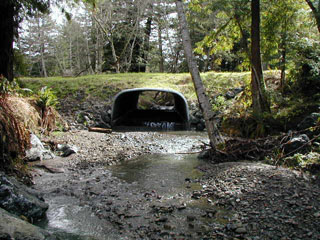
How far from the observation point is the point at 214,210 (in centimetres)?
386

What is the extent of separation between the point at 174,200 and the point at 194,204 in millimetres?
370

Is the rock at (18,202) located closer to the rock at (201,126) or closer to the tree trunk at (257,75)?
the tree trunk at (257,75)

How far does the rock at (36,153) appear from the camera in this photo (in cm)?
666

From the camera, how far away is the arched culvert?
13984mm

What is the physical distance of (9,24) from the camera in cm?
755

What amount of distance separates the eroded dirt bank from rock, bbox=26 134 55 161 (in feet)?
2.96

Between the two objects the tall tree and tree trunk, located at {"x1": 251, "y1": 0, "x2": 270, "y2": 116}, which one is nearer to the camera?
the tall tree

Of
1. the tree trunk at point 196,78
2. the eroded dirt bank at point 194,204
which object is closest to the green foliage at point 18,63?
the eroded dirt bank at point 194,204

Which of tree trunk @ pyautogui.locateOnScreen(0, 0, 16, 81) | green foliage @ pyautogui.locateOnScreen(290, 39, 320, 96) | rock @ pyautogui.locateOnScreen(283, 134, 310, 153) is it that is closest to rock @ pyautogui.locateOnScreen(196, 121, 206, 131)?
green foliage @ pyautogui.locateOnScreen(290, 39, 320, 96)

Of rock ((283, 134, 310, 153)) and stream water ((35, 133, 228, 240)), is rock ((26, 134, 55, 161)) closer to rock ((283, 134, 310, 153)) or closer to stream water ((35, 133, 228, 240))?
stream water ((35, 133, 228, 240))

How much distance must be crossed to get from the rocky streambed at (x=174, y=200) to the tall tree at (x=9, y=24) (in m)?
3.53

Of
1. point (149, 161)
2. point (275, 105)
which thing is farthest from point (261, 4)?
point (149, 161)

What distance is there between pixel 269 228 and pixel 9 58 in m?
8.30

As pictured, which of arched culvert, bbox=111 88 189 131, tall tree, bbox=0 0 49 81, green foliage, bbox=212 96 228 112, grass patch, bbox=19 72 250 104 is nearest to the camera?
tall tree, bbox=0 0 49 81
